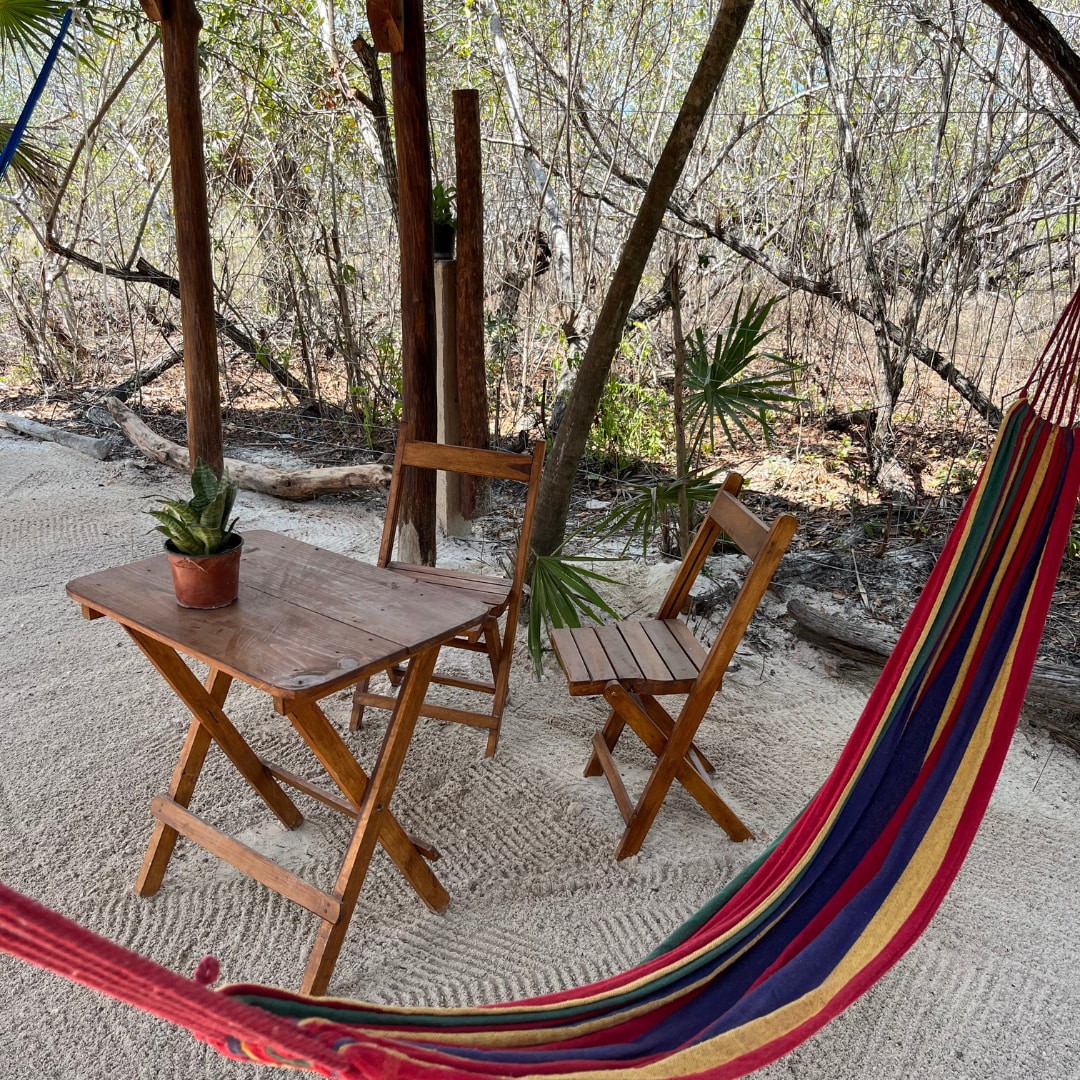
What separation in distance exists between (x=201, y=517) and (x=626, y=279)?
156 centimetres

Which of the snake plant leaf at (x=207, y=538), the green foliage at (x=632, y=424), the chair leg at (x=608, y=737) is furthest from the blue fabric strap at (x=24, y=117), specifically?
the green foliage at (x=632, y=424)

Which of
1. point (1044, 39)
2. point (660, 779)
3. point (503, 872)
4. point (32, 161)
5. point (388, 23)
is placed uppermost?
point (388, 23)

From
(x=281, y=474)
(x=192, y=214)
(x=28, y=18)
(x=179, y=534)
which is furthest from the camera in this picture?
(x=281, y=474)

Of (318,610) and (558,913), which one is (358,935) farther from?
(318,610)

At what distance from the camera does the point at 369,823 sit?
1.82 meters

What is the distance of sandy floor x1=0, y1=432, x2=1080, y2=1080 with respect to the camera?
1.74 meters

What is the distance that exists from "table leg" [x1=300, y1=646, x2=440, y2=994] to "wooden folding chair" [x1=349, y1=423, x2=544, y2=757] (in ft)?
2.04

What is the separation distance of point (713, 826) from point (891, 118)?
4.07 meters

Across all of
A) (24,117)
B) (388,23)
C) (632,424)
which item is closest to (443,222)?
(388,23)

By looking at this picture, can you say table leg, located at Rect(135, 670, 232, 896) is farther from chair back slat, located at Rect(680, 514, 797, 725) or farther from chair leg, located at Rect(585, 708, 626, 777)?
chair back slat, located at Rect(680, 514, 797, 725)

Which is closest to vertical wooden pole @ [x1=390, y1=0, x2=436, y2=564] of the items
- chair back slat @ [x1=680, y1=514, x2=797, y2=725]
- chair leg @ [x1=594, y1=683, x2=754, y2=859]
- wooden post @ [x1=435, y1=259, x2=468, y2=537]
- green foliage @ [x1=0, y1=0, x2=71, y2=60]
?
wooden post @ [x1=435, y1=259, x2=468, y2=537]

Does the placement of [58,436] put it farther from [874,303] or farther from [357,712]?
[874,303]

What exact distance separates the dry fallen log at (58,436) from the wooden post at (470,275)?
2.86m

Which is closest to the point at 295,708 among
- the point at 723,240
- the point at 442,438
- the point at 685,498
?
the point at 685,498
